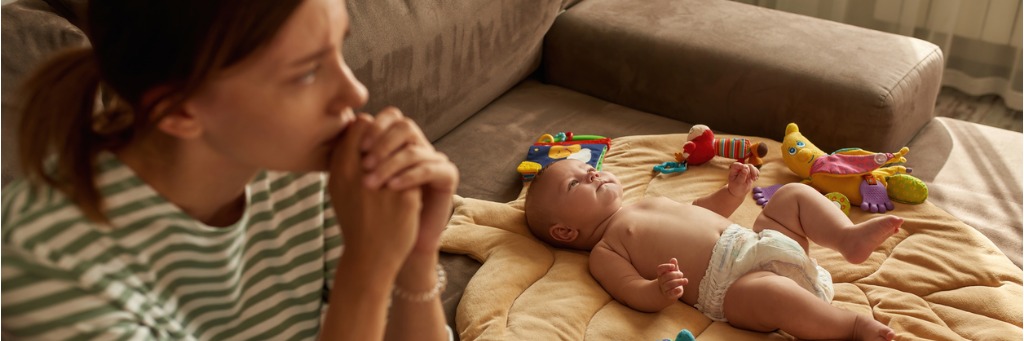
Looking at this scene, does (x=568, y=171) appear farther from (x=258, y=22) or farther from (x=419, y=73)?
(x=258, y=22)

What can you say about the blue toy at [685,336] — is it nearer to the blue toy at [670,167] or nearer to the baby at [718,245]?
the baby at [718,245]

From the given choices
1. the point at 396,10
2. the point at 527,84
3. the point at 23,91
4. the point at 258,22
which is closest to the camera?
the point at 258,22

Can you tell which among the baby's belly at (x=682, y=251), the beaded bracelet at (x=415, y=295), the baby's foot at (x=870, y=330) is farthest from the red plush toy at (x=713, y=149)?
the beaded bracelet at (x=415, y=295)

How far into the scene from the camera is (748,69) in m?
2.36

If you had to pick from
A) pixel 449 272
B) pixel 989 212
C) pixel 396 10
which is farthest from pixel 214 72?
pixel 989 212

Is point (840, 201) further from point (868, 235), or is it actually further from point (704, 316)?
point (704, 316)

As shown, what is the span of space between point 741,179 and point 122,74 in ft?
4.75

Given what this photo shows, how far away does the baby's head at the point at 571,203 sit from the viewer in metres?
1.98

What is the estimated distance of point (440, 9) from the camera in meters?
2.16

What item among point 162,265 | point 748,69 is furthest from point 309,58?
point 748,69

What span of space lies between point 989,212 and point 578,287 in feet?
3.24

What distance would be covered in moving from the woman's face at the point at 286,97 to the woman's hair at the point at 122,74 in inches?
0.7

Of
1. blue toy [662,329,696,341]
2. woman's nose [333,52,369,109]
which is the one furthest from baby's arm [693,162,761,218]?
woman's nose [333,52,369,109]

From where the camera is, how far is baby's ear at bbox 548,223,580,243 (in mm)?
1984
